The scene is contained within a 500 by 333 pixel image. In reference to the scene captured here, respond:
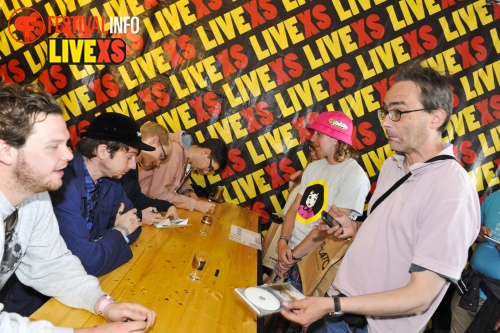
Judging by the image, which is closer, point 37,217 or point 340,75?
point 37,217

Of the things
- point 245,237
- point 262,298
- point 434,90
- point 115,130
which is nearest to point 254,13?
point 245,237

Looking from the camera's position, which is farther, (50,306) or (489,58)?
(489,58)

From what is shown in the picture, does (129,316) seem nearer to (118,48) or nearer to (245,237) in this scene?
(245,237)

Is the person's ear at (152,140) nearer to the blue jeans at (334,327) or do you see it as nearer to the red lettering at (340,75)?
the blue jeans at (334,327)

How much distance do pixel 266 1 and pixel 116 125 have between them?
2889 mm

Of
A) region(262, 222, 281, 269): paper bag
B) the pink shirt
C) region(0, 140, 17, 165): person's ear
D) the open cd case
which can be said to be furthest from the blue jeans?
region(262, 222, 281, 269): paper bag

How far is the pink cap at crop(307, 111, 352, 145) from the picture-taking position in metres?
2.80

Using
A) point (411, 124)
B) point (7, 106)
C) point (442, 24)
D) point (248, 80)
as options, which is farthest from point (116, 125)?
point (442, 24)

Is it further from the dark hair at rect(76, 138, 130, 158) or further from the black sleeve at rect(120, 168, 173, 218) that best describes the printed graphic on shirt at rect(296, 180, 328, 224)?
the dark hair at rect(76, 138, 130, 158)

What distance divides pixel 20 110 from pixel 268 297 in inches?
43.3

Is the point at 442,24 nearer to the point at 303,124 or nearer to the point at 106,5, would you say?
the point at 303,124

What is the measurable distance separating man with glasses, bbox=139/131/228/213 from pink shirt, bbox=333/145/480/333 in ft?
7.10

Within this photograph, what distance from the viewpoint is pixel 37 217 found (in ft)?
4.70

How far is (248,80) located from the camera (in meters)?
4.43
